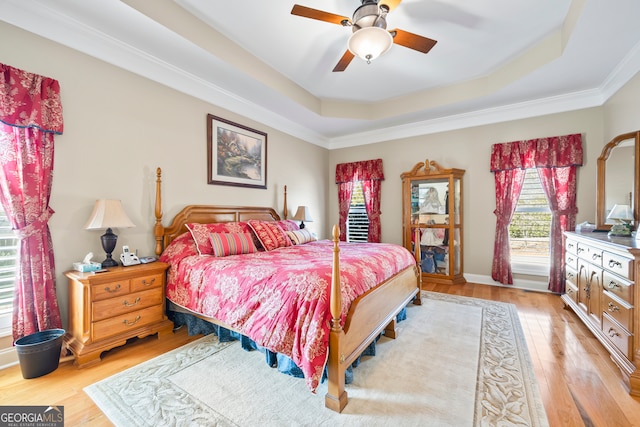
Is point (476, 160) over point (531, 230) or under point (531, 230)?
over

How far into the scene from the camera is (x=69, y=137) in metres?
2.36

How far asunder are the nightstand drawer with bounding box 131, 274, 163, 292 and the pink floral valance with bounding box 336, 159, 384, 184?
13.0 feet

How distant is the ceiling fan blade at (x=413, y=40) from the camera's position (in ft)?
7.41

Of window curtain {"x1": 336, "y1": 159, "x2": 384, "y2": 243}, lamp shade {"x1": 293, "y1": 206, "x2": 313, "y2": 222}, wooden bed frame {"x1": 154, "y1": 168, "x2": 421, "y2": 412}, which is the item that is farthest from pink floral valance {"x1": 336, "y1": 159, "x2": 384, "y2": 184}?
wooden bed frame {"x1": 154, "y1": 168, "x2": 421, "y2": 412}

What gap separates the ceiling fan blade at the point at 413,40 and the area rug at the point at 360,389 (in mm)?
2703

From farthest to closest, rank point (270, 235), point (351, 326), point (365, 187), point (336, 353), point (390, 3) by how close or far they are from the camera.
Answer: point (365, 187), point (270, 235), point (390, 3), point (351, 326), point (336, 353)

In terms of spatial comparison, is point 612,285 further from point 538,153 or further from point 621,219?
point 538,153

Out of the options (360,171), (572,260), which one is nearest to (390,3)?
(572,260)

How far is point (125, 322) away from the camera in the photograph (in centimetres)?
232

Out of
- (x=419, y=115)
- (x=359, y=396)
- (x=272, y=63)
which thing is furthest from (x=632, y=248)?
(x=272, y=63)

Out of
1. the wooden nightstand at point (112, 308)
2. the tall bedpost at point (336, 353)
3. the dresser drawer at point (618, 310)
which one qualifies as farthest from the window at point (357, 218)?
the tall bedpost at point (336, 353)

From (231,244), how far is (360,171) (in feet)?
10.9

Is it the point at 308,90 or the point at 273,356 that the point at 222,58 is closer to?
the point at 308,90

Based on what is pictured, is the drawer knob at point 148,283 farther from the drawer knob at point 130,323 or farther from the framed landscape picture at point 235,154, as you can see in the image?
the framed landscape picture at point 235,154
